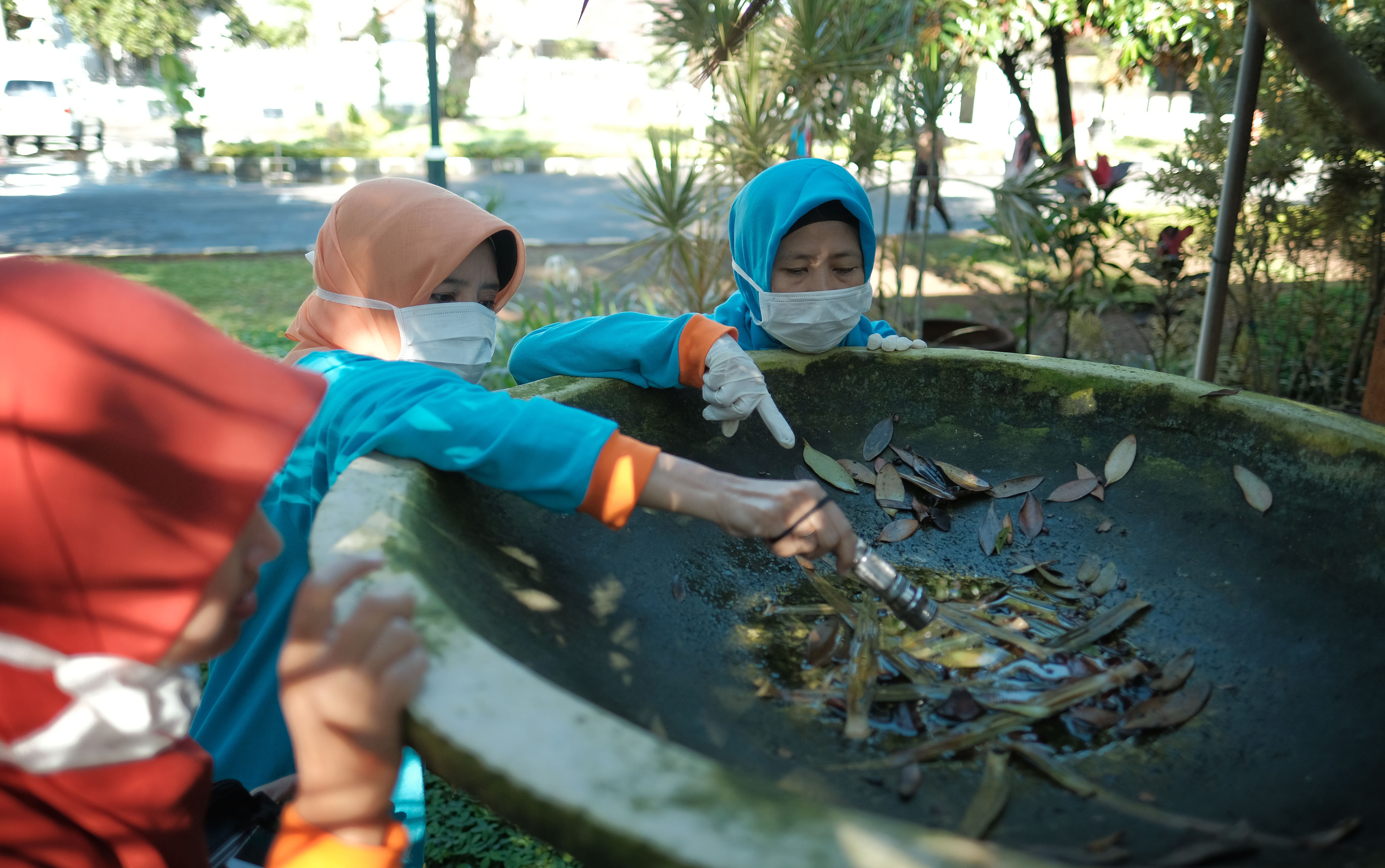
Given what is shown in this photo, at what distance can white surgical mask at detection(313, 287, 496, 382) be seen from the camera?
1.75 meters

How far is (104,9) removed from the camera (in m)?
23.2

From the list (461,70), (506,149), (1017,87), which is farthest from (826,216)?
(461,70)

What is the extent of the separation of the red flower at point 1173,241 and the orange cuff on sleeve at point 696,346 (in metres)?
2.70

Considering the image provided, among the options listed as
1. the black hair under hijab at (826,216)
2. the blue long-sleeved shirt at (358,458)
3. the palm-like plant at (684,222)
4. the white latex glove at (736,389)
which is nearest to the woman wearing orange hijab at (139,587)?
A: the blue long-sleeved shirt at (358,458)

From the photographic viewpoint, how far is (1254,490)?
1635 millimetres

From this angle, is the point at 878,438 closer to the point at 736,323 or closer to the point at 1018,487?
the point at 1018,487

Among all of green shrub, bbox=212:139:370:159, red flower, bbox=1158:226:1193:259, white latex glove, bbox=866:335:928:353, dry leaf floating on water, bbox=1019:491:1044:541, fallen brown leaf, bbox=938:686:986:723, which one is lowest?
fallen brown leaf, bbox=938:686:986:723

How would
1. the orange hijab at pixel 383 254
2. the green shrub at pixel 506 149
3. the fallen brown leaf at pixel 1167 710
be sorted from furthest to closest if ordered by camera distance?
the green shrub at pixel 506 149 → the orange hijab at pixel 383 254 → the fallen brown leaf at pixel 1167 710

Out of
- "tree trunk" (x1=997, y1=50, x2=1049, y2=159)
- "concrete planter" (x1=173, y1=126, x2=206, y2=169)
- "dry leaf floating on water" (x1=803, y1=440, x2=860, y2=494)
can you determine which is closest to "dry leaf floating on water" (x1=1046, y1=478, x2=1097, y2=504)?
"dry leaf floating on water" (x1=803, y1=440, x2=860, y2=494)

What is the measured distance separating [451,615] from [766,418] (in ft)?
Result: 3.04

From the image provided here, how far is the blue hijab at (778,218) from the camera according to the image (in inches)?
84.1

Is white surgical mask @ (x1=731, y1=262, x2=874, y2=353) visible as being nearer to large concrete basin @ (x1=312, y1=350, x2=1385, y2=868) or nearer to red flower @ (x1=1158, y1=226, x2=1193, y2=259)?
large concrete basin @ (x1=312, y1=350, x2=1385, y2=868)

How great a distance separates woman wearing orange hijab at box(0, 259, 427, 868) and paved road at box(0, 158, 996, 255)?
679 cm

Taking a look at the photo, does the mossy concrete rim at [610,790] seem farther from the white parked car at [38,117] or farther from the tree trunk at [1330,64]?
the white parked car at [38,117]
